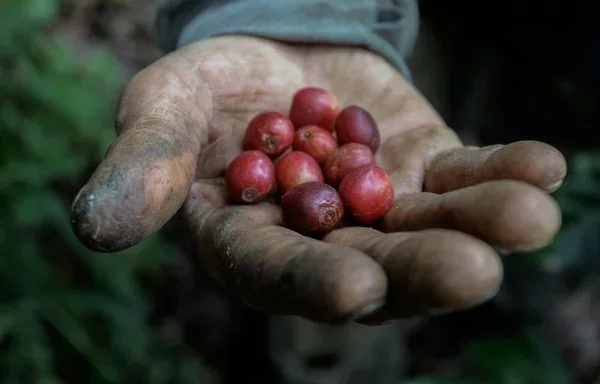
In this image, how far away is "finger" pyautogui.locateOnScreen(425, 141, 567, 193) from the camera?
1243 mm

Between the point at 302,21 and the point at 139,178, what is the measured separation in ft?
3.23

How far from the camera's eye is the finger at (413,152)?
5.25ft

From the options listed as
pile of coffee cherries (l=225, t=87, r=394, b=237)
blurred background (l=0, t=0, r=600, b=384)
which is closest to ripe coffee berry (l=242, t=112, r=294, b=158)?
pile of coffee cherries (l=225, t=87, r=394, b=237)

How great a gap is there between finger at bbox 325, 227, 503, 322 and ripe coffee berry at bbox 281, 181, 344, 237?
0.32 meters

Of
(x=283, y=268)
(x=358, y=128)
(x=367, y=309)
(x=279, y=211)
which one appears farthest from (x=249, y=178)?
(x=367, y=309)

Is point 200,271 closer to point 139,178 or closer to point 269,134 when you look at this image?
point 269,134

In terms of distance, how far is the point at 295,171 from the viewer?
5.38 ft

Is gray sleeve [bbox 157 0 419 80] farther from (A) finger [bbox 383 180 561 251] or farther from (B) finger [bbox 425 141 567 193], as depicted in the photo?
(A) finger [bbox 383 180 561 251]

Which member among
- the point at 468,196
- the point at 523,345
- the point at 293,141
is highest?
the point at 468,196

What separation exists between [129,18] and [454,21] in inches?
68.3

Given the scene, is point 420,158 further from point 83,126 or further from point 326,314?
point 83,126

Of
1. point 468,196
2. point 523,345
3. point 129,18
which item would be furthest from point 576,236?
point 129,18

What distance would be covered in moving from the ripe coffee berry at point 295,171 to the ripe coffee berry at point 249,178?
25mm

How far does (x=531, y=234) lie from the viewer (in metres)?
1.05
